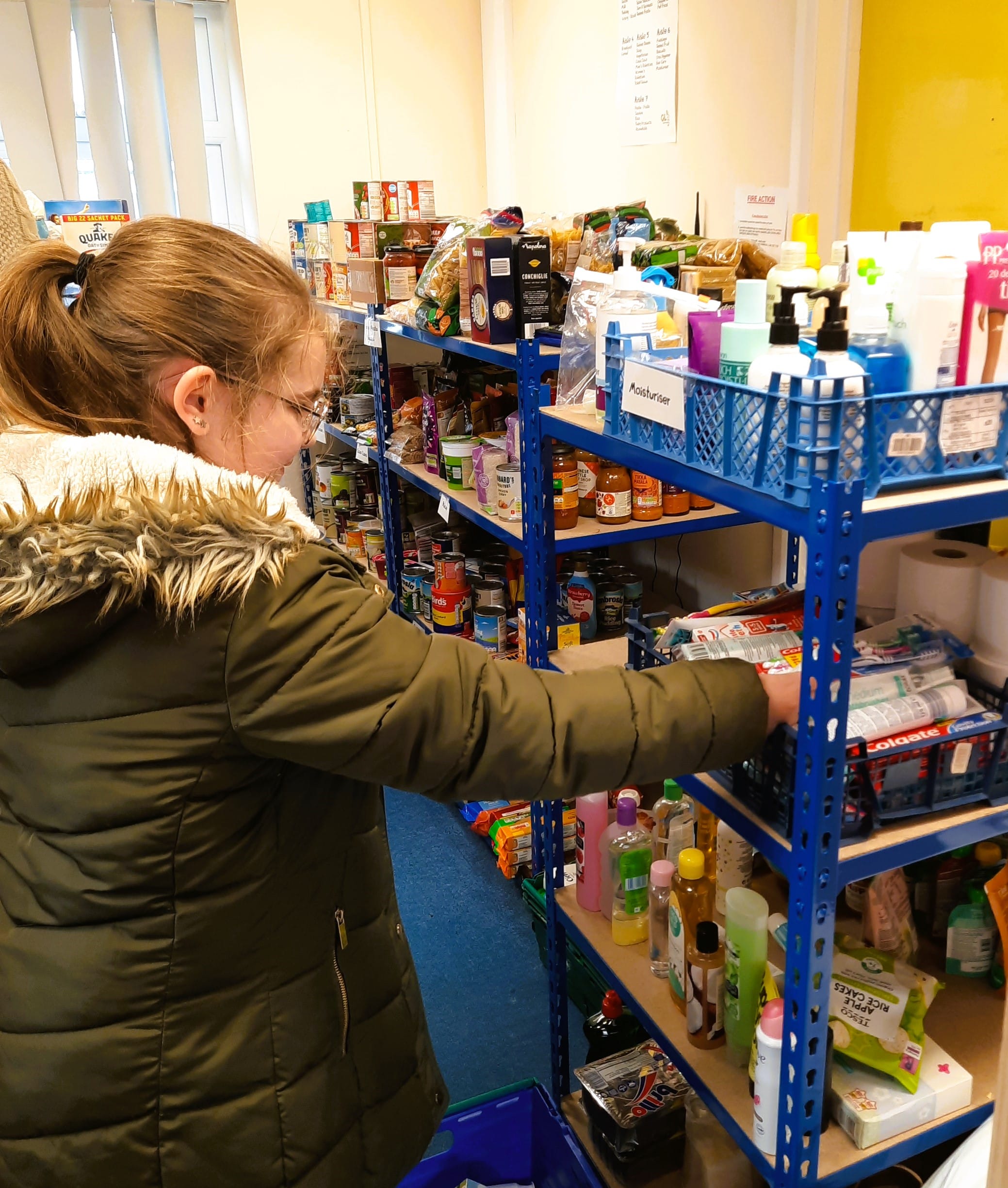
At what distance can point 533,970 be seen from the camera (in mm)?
2381

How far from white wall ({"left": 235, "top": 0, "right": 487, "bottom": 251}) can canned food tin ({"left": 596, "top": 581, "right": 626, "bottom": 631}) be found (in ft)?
7.53

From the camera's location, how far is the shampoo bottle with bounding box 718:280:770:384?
3.34 feet

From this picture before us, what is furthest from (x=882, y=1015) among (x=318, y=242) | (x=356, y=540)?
(x=318, y=242)

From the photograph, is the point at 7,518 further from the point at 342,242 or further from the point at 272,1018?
the point at 342,242

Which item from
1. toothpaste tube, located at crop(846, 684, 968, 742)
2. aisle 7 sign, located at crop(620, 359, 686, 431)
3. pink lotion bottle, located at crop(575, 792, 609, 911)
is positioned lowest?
pink lotion bottle, located at crop(575, 792, 609, 911)

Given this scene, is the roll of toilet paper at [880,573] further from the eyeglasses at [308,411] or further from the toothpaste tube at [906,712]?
the eyeglasses at [308,411]

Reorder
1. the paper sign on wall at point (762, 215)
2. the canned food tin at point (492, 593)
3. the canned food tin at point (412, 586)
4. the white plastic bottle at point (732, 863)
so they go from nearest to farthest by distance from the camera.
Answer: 1. the white plastic bottle at point (732, 863)
2. the paper sign on wall at point (762, 215)
3. the canned food tin at point (492, 593)
4. the canned food tin at point (412, 586)

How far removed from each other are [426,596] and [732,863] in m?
1.89

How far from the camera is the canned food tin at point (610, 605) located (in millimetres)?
2660

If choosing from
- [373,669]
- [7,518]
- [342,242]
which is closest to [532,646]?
[373,669]

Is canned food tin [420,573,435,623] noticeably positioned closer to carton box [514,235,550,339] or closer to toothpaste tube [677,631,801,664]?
carton box [514,235,550,339]

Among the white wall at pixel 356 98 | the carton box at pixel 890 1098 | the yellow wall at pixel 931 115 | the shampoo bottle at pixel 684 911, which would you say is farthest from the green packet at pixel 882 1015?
the white wall at pixel 356 98

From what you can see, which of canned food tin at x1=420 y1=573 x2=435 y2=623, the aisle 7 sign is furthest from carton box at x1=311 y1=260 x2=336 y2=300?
the aisle 7 sign

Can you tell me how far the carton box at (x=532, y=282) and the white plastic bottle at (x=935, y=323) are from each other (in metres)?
1.31
